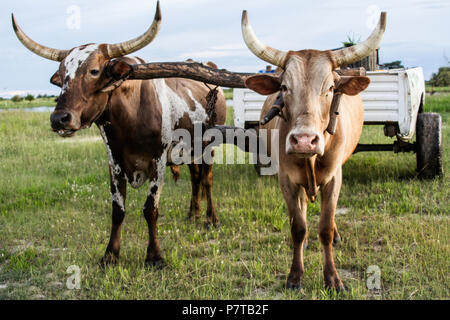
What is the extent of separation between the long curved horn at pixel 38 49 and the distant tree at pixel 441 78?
39150 mm

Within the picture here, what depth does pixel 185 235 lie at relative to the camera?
5.89 meters

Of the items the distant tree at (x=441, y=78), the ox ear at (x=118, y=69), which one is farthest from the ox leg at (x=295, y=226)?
the distant tree at (x=441, y=78)

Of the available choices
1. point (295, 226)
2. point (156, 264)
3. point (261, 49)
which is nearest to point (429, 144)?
point (295, 226)

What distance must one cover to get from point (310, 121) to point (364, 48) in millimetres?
853

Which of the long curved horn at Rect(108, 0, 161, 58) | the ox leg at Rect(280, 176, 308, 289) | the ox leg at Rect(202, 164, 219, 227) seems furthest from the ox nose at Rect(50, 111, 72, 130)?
the ox leg at Rect(202, 164, 219, 227)

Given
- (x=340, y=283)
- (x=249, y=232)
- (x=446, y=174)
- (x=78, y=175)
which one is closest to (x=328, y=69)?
(x=340, y=283)

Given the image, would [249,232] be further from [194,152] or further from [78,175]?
[78,175]

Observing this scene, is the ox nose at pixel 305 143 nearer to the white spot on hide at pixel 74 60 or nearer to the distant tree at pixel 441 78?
the white spot on hide at pixel 74 60

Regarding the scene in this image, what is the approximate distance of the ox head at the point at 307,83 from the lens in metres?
3.34

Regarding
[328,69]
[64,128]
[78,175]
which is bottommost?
[78,175]

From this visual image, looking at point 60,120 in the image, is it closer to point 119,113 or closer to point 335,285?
point 119,113

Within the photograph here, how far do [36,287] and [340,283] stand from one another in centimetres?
289

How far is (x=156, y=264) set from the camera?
484 centimetres

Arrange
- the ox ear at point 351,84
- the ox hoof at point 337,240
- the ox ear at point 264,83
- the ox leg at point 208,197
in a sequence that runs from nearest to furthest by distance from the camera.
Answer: the ox ear at point 351,84 → the ox ear at point 264,83 → the ox hoof at point 337,240 → the ox leg at point 208,197
